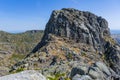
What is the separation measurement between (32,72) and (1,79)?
87.2 inches

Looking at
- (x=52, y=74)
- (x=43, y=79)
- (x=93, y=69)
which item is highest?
(x=43, y=79)

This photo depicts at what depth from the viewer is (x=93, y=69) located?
374ft

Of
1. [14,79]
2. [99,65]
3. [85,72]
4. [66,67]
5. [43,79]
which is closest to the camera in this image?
[14,79]

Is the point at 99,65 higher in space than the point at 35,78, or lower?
lower

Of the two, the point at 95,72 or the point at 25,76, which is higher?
the point at 25,76

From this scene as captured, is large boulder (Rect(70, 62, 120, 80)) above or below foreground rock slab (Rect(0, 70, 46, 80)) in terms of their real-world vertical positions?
below

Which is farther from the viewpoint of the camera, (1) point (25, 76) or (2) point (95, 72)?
(2) point (95, 72)

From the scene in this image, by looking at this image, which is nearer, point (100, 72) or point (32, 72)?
point (32, 72)

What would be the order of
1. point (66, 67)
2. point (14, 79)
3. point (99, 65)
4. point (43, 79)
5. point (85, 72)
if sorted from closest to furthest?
point (14, 79), point (43, 79), point (85, 72), point (99, 65), point (66, 67)

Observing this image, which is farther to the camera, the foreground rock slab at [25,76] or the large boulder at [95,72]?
the large boulder at [95,72]

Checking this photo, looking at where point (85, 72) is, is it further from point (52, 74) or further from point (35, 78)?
point (35, 78)

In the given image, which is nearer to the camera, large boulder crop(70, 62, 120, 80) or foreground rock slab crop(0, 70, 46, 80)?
foreground rock slab crop(0, 70, 46, 80)

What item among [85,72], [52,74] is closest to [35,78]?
[85,72]

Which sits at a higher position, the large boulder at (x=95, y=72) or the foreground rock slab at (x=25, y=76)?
the foreground rock slab at (x=25, y=76)
